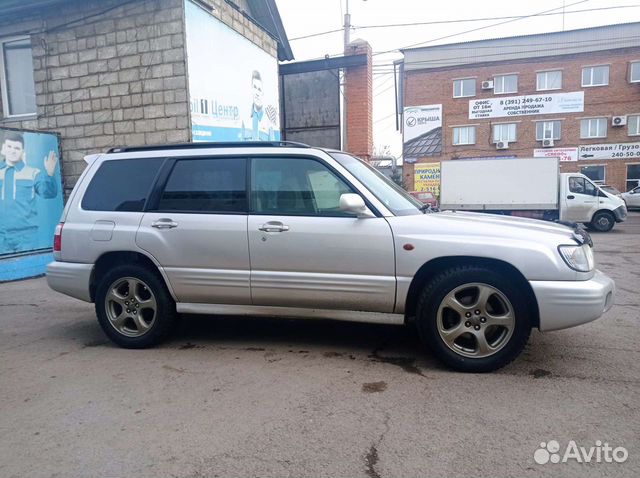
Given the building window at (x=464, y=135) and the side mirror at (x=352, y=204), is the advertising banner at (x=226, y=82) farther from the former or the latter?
the building window at (x=464, y=135)

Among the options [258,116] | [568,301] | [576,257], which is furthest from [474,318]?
[258,116]

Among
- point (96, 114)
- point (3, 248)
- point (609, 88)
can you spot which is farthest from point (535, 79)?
point (3, 248)

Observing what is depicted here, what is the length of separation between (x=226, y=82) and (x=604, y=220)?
45.3 feet

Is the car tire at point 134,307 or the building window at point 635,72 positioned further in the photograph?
the building window at point 635,72

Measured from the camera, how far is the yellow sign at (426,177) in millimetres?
34625

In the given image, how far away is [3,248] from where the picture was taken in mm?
8180

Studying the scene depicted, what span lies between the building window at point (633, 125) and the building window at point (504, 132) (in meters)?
7.02

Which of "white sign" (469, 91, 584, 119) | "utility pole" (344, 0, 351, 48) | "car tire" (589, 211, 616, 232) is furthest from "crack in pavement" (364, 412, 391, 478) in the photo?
"white sign" (469, 91, 584, 119)

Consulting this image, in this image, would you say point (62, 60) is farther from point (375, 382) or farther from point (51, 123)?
point (375, 382)

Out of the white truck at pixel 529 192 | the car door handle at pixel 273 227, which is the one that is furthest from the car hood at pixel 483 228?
the white truck at pixel 529 192

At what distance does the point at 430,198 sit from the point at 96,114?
39.0 feet

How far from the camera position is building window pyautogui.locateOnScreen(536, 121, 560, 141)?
3241 centimetres

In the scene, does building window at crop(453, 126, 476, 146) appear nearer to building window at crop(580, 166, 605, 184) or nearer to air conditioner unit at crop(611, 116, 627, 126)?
building window at crop(580, 166, 605, 184)

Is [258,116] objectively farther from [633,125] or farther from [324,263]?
[633,125]
